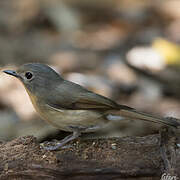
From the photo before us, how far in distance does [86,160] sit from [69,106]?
680mm

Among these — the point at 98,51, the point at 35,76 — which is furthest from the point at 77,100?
the point at 98,51

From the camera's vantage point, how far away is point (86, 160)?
457 centimetres

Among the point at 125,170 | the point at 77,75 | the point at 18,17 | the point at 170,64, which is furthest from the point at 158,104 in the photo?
the point at 18,17

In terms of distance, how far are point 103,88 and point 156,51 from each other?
1183 millimetres

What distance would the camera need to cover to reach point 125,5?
470 inches

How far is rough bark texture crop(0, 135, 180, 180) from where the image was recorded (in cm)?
438

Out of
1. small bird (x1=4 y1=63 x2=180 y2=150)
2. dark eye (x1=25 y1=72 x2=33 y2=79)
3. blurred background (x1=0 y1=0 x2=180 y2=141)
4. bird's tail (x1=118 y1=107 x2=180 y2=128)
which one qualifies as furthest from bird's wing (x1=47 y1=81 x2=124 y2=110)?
blurred background (x1=0 y1=0 x2=180 y2=141)

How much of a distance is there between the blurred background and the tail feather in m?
1.70

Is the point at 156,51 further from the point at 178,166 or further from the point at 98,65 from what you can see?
the point at 178,166

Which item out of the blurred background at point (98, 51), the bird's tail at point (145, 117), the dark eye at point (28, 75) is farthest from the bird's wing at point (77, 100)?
the blurred background at point (98, 51)

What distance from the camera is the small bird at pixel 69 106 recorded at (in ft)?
16.1

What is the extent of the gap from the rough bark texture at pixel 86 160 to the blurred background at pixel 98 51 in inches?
66.4

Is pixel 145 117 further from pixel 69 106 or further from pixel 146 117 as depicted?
pixel 69 106

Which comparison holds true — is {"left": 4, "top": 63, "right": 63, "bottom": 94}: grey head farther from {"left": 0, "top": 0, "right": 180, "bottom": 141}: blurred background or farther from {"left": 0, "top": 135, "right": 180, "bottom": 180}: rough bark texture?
{"left": 0, "top": 0, "right": 180, "bottom": 141}: blurred background
